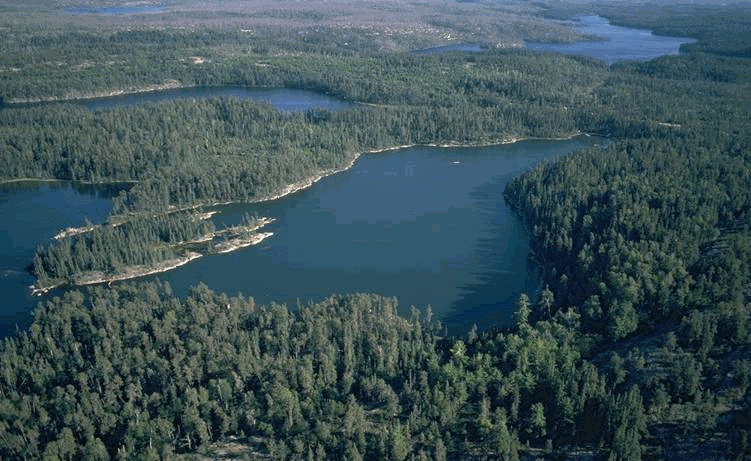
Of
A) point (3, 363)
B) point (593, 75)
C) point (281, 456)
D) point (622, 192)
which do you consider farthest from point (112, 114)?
point (593, 75)

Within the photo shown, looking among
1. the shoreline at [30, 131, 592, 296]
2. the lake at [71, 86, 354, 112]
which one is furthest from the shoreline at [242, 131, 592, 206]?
the lake at [71, 86, 354, 112]

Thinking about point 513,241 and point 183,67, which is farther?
point 183,67

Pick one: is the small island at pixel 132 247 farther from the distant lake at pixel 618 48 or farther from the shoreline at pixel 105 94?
the distant lake at pixel 618 48

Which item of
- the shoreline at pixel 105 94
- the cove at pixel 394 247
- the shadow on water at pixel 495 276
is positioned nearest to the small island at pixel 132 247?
the cove at pixel 394 247

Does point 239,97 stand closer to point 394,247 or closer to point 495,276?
point 394,247

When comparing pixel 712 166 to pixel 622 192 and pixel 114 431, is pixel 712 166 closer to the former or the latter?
pixel 622 192

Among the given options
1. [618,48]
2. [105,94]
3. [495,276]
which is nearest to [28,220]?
[495,276]
